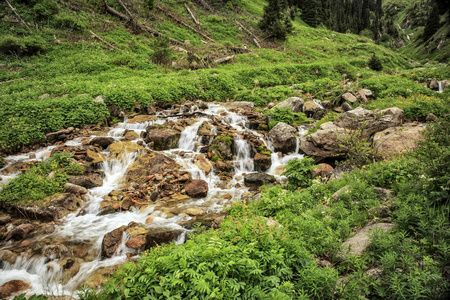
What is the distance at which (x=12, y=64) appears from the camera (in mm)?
17250

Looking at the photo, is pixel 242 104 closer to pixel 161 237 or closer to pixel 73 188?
pixel 73 188

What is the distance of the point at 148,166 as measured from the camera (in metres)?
9.69

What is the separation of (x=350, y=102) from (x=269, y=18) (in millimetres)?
25122

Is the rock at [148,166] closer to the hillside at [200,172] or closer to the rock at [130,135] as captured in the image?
the hillside at [200,172]

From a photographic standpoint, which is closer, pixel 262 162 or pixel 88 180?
pixel 88 180

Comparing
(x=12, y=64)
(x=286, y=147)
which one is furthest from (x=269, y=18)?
(x=12, y=64)

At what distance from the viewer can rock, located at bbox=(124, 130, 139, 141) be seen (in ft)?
37.4

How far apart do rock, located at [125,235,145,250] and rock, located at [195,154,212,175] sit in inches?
179

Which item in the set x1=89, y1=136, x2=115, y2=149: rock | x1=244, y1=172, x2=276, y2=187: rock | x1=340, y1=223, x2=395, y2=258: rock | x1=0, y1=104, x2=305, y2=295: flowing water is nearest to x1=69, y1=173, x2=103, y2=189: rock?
x1=0, y1=104, x2=305, y2=295: flowing water

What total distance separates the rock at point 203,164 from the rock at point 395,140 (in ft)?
22.7

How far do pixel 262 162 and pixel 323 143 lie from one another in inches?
116

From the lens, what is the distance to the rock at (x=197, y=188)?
332 inches

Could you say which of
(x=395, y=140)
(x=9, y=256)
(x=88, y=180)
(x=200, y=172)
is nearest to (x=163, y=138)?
(x=200, y=172)

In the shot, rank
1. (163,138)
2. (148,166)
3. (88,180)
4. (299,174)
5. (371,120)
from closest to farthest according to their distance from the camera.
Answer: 1. (299,174)
2. (88,180)
3. (148,166)
4. (371,120)
5. (163,138)
